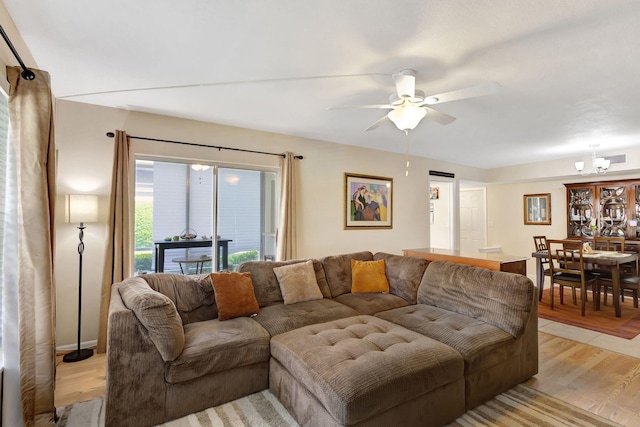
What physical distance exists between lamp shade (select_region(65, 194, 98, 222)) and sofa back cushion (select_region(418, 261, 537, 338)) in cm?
328

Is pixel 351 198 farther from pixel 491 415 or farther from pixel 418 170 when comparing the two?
pixel 491 415

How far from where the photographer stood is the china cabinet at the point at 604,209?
17.5ft

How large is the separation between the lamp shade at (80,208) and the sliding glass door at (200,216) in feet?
1.71

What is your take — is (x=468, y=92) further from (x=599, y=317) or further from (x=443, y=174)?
(x=443, y=174)

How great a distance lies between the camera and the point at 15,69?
1.80 m

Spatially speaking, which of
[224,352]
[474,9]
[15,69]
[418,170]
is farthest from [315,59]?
[418,170]

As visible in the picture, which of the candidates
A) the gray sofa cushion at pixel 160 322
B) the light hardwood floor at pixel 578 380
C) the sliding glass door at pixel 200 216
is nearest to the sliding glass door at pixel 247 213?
the sliding glass door at pixel 200 216

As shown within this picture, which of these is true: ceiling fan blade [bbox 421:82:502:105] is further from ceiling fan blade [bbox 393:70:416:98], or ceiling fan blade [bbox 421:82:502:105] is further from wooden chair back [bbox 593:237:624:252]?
wooden chair back [bbox 593:237:624:252]

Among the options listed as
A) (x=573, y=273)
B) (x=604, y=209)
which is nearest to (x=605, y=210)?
(x=604, y=209)

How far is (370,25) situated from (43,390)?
296cm

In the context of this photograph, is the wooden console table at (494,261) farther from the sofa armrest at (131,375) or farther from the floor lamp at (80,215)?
the floor lamp at (80,215)

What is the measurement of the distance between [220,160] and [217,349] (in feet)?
8.03

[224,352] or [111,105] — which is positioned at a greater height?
[111,105]

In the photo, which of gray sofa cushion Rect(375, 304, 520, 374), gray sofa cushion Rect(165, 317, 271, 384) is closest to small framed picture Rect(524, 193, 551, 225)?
gray sofa cushion Rect(375, 304, 520, 374)
